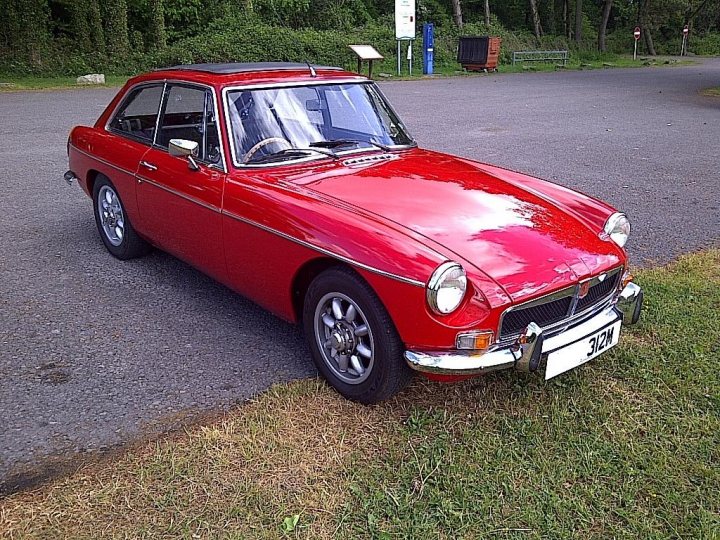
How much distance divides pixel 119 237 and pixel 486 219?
3169mm

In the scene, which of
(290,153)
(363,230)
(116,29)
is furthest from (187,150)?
(116,29)

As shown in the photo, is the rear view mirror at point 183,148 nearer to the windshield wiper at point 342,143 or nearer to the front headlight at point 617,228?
the windshield wiper at point 342,143

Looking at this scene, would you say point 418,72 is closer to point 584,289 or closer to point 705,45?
point 584,289

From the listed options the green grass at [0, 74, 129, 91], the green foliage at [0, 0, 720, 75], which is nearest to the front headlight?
the green grass at [0, 74, 129, 91]

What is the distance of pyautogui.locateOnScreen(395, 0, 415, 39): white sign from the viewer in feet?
73.5

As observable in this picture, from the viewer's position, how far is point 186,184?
4.13 meters

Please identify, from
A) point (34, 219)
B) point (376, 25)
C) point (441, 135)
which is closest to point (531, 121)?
point (441, 135)

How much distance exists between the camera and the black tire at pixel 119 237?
511 cm

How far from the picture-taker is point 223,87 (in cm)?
408

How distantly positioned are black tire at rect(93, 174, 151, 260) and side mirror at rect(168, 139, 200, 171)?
1184 mm

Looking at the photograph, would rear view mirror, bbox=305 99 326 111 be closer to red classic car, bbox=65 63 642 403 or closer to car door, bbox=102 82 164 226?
red classic car, bbox=65 63 642 403

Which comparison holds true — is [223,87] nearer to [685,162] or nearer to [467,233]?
[467,233]

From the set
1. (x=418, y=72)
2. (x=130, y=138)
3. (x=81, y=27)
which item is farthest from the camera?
(x=418, y=72)

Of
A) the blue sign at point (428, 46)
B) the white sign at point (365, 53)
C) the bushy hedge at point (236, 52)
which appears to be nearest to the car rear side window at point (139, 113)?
the white sign at point (365, 53)
